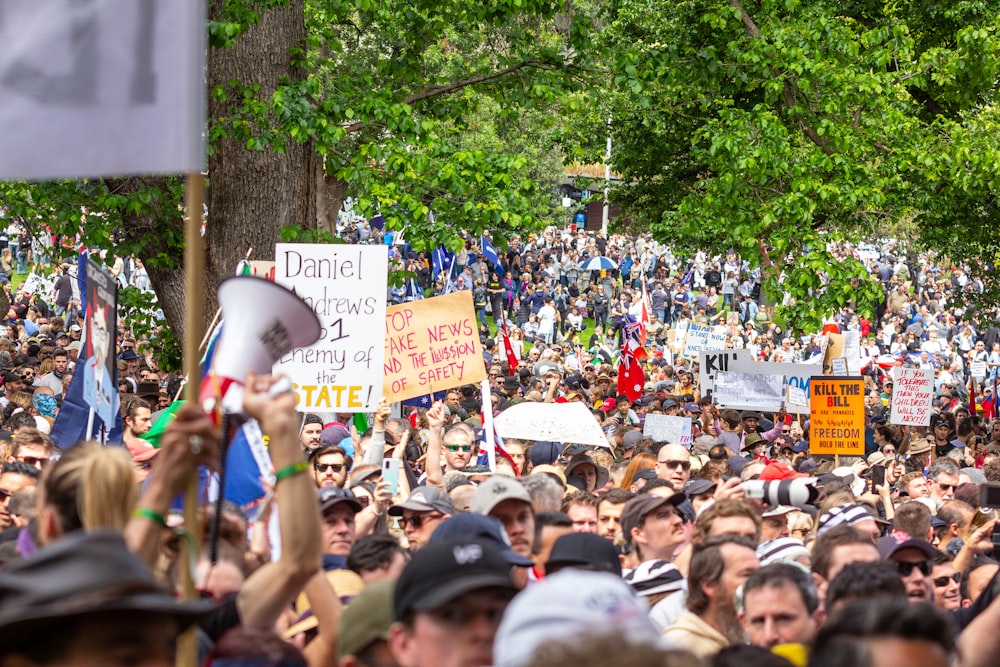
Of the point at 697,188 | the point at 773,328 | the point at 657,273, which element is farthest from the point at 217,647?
the point at 657,273

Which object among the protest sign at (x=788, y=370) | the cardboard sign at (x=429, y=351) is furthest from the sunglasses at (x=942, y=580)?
the protest sign at (x=788, y=370)

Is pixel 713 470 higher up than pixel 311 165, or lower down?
lower down

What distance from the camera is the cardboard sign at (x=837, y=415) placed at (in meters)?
15.1

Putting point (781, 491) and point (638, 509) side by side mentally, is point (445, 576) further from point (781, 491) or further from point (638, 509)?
point (781, 491)

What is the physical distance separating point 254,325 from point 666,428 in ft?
36.9

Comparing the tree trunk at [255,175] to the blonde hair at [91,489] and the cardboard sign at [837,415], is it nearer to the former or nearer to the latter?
the cardboard sign at [837,415]

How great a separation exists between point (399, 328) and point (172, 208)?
11.6 ft

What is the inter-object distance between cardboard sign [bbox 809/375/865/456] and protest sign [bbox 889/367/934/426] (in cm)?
394

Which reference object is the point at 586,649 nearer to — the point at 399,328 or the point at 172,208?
the point at 399,328

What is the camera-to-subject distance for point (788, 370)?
1944 cm

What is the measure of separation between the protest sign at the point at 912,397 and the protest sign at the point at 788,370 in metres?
1.12

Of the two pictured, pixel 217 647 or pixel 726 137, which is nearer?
pixel 217 647

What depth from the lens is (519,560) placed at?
4324 millimetres

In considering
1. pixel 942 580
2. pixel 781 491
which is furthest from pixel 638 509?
pixel 781 491
